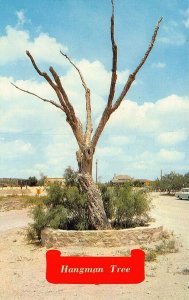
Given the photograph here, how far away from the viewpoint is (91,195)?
13516 millimetres

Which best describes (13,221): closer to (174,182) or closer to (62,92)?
(62,92)

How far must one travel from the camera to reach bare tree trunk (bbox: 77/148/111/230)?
1334cm

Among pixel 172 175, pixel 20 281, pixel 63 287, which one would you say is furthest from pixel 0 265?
→ pixel 172 175

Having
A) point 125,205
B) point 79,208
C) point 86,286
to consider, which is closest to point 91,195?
point 79,208

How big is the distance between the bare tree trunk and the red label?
5.44 m

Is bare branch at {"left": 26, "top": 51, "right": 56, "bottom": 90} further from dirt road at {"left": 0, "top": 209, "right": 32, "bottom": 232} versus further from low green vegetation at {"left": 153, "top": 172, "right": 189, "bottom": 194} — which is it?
low green vegetation at {"left": 153, "top": 172, "right": 189, "bottom": 194}

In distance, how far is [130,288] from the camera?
7969 mm

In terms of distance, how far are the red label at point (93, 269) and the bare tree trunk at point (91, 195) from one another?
17.9 ft

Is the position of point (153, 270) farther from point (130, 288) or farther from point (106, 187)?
point (106, 187)

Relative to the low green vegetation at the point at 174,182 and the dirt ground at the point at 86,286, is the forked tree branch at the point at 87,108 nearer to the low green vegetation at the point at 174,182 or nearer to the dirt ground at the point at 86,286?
the dirt ground at the point at 86,286

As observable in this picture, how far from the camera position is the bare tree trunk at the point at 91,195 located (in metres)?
13.3

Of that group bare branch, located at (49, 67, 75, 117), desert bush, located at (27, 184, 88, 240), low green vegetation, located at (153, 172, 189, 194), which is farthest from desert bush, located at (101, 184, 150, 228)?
low green vegetation, located at (153, 172, 189, 194)

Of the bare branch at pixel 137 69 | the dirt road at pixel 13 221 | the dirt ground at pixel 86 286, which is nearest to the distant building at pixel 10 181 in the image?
the dirt road at pixel 13 221

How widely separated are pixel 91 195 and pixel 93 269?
5.92 m
